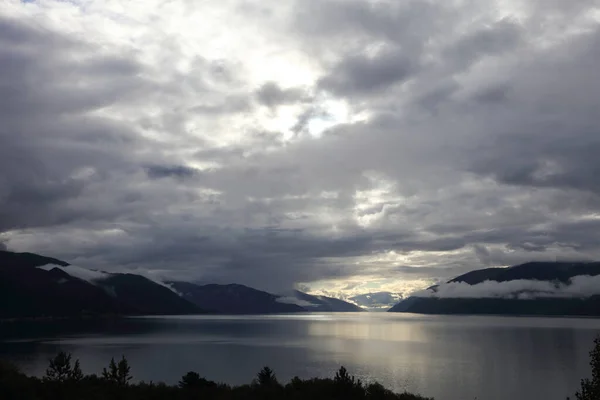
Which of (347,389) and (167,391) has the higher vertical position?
(347,389)

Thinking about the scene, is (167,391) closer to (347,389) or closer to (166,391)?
(166,391)

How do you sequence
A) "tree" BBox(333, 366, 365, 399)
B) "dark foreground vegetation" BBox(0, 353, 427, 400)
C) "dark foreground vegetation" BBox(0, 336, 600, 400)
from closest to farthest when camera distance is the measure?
"dark foreground vegetation" BBox(0, 336, 600, 400) → "dark foreground vegetation" BBox(0, 353, 427, 400) → "tree" BBox(333, 366, 365, 399)

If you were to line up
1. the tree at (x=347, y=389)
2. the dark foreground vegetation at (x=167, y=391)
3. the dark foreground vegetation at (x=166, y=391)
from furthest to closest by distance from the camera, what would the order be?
the tree at (x=347, y=389) < the dark foreground vegetation at (x=167, y=391) < the dark foreground vegetation at (x=166, y=391)

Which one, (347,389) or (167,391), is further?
(167,391)

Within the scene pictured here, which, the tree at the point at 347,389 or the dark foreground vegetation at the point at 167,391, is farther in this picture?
the tree at the point at 347,389

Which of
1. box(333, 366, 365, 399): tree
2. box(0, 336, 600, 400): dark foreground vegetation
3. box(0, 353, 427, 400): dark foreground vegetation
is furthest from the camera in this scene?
box(333, 366, 365, 399): tree

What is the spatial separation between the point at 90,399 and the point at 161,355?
338 ft

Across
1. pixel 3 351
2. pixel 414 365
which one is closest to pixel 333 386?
pixel 414 365

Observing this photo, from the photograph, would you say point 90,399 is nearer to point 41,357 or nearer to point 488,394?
point 488,394

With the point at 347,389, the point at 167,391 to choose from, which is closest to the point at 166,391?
the point at 167,391

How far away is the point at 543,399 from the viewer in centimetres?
8131

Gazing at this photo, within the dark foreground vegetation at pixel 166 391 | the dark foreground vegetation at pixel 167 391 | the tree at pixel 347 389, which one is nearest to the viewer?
the dark foreground vegetation at pixel 166 391

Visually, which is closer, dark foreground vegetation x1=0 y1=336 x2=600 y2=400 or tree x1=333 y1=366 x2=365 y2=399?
dark foreground vegetation x1=0 y1=336 x2=600 y2=400

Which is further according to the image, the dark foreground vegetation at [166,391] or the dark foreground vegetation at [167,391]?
the dark foreground vegetation at [167,391]
